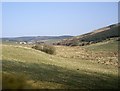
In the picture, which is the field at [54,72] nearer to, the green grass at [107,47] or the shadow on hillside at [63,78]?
the shadow on hillside at [63,78]

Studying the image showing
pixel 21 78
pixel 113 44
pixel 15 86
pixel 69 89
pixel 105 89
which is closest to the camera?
pixel 15 86

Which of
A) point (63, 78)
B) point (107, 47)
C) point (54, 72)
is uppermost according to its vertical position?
point (107, 47)

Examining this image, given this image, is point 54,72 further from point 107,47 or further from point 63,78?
point 107,47

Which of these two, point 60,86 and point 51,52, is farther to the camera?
point 51,52

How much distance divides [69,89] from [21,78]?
855 cm

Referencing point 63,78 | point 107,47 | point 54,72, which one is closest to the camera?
point 63,78

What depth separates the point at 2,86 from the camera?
16.9 metres

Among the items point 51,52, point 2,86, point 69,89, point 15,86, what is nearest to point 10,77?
point 2,86

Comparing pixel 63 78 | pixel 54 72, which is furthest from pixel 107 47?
pixel 63 78

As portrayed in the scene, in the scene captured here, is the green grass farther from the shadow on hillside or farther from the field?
the shadow on hillside

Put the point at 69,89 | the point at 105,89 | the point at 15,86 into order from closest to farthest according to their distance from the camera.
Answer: the point at 15,86 → the point at 69,89 → the point at 105,89

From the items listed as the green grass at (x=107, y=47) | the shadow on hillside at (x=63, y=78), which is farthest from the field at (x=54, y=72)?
the green grass at (x=107, y=47)

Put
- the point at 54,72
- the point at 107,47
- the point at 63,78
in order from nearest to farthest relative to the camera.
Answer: the point at 63,78, the point at 54,72, the point at 107,47

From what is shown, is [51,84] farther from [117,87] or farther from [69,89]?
[117,87]
